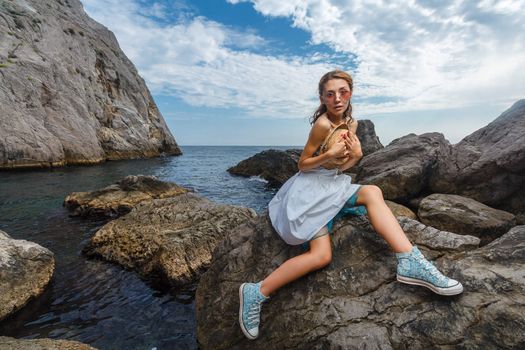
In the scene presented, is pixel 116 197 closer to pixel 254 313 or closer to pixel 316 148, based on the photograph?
pixel 254 313

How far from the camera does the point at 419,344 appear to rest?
2557 mm

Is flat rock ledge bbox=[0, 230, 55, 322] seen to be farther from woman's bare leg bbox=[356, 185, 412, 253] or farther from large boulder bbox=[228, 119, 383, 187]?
large boulder bbox=[228, 119, 383, 187]

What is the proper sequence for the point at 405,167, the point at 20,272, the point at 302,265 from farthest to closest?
the point at 405,167, the point at 20,272, the point at 302,265

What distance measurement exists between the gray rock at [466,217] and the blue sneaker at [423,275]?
6060 millimetres

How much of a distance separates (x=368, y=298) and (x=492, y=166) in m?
8.49

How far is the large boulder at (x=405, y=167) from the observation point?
1038cm

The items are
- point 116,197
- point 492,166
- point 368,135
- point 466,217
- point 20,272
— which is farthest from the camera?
point 368,135

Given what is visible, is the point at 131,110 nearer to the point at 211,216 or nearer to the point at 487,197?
the point at 211,216

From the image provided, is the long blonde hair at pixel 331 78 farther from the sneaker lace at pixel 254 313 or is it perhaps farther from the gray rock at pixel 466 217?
the gray rock at pixel 466 217

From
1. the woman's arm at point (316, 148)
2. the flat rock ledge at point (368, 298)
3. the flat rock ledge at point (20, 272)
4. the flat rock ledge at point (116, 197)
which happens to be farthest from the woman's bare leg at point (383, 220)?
the flat rock ledge at point (116, 197)

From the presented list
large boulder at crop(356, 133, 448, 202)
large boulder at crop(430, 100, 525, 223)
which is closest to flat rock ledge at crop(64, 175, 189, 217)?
large boulder at crop(356, 133, 448, 202)

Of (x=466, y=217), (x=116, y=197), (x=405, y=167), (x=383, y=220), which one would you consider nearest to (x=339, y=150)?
(x=383, y=220)

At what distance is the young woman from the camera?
3.20 meters

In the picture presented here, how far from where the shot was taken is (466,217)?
7672 millimetres
